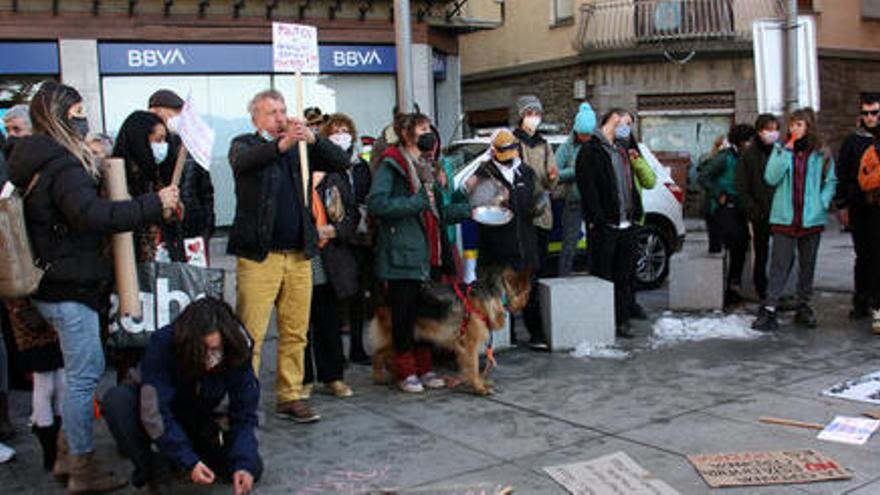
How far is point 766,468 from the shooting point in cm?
Result: 444

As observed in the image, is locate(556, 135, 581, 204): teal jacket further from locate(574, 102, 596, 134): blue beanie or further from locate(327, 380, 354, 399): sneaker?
locate(327, 380, 354, 399): sneaker

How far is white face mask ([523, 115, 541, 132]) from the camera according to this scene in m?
7.81

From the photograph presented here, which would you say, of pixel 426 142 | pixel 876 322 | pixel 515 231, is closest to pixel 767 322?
pixel 876 322

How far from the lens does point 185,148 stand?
4805 mm

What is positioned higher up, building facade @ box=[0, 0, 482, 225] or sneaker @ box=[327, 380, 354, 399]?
building facade @ box=[0, 0, 482, 225]

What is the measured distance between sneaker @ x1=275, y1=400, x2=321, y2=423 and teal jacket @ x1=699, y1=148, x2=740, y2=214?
5337 mm

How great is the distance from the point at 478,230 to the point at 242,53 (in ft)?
31.3

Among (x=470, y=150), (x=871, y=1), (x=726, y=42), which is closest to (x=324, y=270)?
(x=470, y=150)

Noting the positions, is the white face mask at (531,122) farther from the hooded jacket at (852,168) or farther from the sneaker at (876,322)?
the sneaker at (876,322)

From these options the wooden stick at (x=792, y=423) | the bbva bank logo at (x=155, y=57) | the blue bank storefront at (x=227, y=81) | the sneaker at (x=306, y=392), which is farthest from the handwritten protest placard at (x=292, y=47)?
the bbva bank logo at (x=155, y=57)

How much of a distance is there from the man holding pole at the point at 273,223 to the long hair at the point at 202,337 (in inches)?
38.0

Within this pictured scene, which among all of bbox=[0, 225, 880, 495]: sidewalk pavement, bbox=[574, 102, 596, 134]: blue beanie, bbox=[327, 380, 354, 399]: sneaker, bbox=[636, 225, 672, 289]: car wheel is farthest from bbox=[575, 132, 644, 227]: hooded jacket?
bbox=[327, 380, 354, 399]: sneaker

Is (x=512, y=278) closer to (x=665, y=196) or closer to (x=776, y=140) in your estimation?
(x=776, y=140)

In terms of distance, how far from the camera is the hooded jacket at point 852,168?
783 cm
